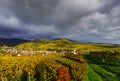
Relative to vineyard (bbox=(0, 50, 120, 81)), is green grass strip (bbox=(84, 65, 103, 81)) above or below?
below

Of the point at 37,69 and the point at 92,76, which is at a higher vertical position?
the point at 37,69

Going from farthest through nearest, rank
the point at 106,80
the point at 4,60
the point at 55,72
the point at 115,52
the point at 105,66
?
the point at 115,52 < the point at 105,66 < the point at 106,80 < the point at 55,72 < the point at 4,60

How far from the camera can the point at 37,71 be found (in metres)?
23.7

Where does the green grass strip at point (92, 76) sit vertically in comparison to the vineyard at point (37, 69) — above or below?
below

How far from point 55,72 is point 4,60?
15.7 ft

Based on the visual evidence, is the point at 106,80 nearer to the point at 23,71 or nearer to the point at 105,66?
the point at 105,66

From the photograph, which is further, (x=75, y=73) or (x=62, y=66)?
(x=75, y=73)

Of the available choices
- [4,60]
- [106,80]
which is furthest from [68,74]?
[106,80]

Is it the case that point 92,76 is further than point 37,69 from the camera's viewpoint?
Yes

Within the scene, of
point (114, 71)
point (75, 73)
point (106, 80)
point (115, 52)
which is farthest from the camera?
point (115, 52)

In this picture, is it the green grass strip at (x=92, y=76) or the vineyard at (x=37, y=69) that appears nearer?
the vineyard at (x=37, y=69)

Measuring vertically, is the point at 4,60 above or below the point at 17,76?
above

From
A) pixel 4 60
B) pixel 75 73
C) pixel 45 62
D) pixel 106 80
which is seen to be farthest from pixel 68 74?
pixel 106 80

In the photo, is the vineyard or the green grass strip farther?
the green grass strip
